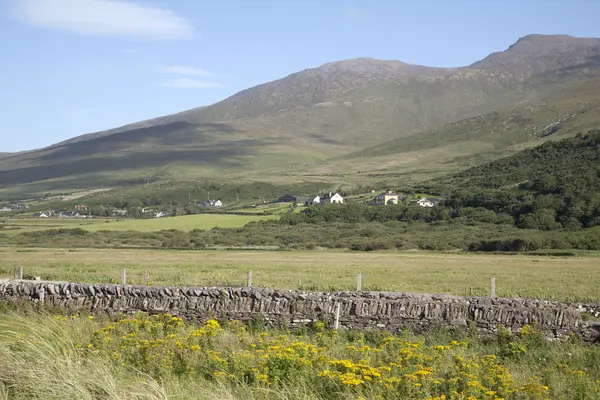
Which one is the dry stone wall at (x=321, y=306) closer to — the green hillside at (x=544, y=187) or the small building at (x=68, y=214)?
the green hillside at (x=544, y=187)

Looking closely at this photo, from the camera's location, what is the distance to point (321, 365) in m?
10.8

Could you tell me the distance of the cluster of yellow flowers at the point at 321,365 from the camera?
9.74 meters

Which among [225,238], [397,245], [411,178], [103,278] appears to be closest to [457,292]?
[103,278]

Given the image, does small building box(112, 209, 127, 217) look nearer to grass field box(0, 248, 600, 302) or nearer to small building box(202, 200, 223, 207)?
small building box(202, 200, 223, 207)

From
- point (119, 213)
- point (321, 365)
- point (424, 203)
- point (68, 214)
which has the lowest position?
point (68, 214)

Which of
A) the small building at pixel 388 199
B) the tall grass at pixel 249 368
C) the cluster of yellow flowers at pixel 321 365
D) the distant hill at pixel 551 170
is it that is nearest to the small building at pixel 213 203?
the distant hill at pixel 551 170

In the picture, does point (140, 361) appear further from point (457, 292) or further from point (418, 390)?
point (457, 292)

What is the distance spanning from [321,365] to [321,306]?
18.5 feet

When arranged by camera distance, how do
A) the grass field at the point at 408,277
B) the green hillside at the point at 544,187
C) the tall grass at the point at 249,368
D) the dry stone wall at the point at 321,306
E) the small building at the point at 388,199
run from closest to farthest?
the tall grass at the point at 249,368, the dry stone wall at the point at 321,306, the grass field at the point at 408,277, the green hillside at the point at 544,187, the small building at the point at 388,199

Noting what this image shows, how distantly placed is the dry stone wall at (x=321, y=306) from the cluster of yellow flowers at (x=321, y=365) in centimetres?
250

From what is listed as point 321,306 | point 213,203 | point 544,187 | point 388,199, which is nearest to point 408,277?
point 321,306

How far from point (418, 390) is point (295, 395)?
62.4 inches

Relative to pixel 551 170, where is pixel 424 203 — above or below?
below

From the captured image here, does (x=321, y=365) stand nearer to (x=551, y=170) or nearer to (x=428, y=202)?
(x=428, y=202)
